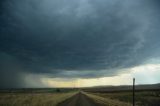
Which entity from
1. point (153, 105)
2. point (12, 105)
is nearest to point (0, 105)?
point (12, 105)

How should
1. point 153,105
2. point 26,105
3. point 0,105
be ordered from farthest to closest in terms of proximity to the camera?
point 153,105 → point 26,105 → point 0,105

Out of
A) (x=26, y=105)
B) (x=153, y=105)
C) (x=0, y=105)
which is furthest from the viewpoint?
(x=153, y=105)

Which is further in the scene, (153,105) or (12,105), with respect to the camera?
(153,105)

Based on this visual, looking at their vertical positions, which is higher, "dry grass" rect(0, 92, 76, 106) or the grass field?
"dry grass" rect(0, 92, 76, 106)

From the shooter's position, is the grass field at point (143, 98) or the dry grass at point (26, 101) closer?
the dry grass at point (26, 101)

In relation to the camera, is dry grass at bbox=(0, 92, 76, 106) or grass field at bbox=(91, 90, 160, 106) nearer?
dry grass at bbox=(0, 92, 76, 106)

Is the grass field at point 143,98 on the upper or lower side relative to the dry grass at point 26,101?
lower

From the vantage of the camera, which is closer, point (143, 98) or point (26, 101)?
point (26, 101)

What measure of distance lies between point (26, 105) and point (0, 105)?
4165 millimetres

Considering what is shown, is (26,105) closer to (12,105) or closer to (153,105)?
(12,105)

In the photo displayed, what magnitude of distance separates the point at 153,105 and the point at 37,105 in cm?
2544

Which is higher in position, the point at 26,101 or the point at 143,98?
the point at 26,101

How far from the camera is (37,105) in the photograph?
33500mm

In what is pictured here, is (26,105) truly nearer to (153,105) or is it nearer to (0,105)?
(0,105)
